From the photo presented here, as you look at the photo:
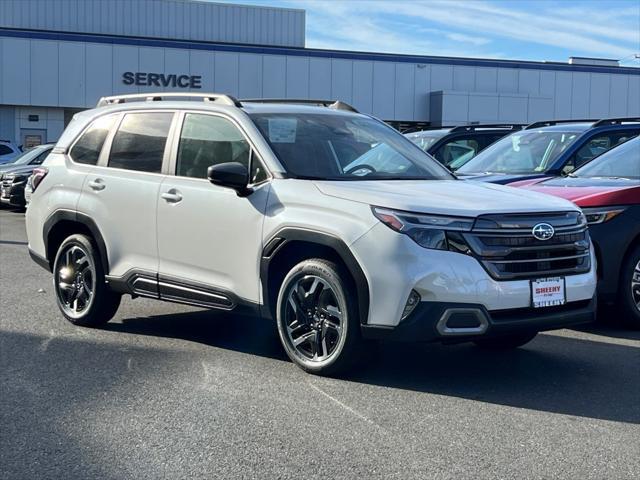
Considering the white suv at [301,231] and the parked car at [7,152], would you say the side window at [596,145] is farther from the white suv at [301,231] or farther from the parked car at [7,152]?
the parked car at [7,152]

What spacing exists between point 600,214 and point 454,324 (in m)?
2.54

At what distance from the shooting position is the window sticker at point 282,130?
6.20 m

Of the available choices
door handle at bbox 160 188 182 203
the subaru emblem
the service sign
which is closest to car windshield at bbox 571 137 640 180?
the subaru emblem

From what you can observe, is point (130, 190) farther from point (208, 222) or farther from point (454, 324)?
point (454, 324)

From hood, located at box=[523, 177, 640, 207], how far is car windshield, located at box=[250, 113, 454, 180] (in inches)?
48.5

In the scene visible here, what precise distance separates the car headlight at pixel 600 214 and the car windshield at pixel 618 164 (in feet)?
3.34

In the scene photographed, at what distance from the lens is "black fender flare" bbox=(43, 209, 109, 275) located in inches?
277

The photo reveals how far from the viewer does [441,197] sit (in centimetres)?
542

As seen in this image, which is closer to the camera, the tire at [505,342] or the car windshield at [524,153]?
the tire at [505,342]

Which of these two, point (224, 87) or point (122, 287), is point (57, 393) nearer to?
point (122, 287)

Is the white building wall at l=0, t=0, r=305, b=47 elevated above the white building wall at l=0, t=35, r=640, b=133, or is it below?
above

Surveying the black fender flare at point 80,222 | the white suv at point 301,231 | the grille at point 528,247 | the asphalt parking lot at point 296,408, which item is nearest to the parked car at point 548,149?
the asphalt parking lot at point 296,408

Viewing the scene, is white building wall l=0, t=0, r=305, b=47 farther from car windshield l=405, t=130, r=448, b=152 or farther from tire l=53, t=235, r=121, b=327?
tire l=53, t=235, r=121, b=327

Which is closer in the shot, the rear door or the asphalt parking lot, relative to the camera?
the asphalt parking lot
